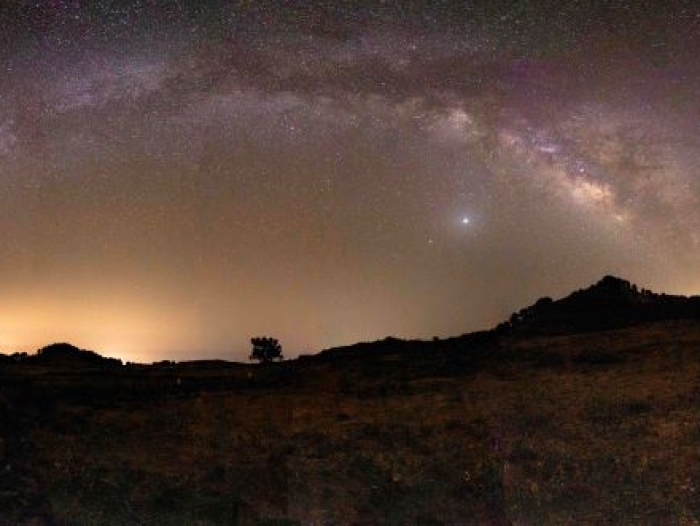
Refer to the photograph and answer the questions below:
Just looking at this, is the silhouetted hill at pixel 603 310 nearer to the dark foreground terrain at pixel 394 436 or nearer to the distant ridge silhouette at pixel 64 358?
the dark foreground terrain at pixel 394 436

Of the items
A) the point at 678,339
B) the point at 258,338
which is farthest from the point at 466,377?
the point at 258,338

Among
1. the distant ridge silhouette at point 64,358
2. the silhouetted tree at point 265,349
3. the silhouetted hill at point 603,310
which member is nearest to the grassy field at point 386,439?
the silhouetted hill at point 603,310

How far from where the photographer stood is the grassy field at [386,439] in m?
11.9

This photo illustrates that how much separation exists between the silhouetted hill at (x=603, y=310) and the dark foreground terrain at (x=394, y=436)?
0.08 metres

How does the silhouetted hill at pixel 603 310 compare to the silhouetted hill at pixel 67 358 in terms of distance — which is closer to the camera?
the silhouetted hill at pixel 603 310

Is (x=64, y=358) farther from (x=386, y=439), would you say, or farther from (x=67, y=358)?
(x=386, y=439)

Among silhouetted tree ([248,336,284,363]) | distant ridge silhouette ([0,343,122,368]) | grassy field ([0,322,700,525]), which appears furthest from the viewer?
silhouetted tree ([248,336,284,363])

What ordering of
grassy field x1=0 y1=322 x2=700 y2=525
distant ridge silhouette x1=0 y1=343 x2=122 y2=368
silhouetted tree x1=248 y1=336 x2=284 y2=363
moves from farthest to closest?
silhouetted tree x1=248 y1=336 x2=284 y2=363 < distant ridge silhouette x1=0 y1=343 x2=122 y2=368 < grassy field x1=0 y1=322 x2=700 y2=525

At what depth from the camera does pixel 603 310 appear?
534 inches

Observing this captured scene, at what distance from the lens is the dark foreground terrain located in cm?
1192

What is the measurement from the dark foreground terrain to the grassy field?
28mm

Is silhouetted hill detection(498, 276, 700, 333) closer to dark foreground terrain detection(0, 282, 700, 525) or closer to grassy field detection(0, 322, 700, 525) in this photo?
dark foreground terrain detection(0, 282, 700, 525)

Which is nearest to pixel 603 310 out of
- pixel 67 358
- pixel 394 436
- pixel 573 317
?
pixel 573 317

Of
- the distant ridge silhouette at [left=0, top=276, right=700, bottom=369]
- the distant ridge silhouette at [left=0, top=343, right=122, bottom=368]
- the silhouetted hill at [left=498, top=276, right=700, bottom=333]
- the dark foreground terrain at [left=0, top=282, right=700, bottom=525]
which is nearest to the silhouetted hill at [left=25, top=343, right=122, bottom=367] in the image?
the distant ridge silhouette at [left=0, top=343, right=122, bottom=368]
